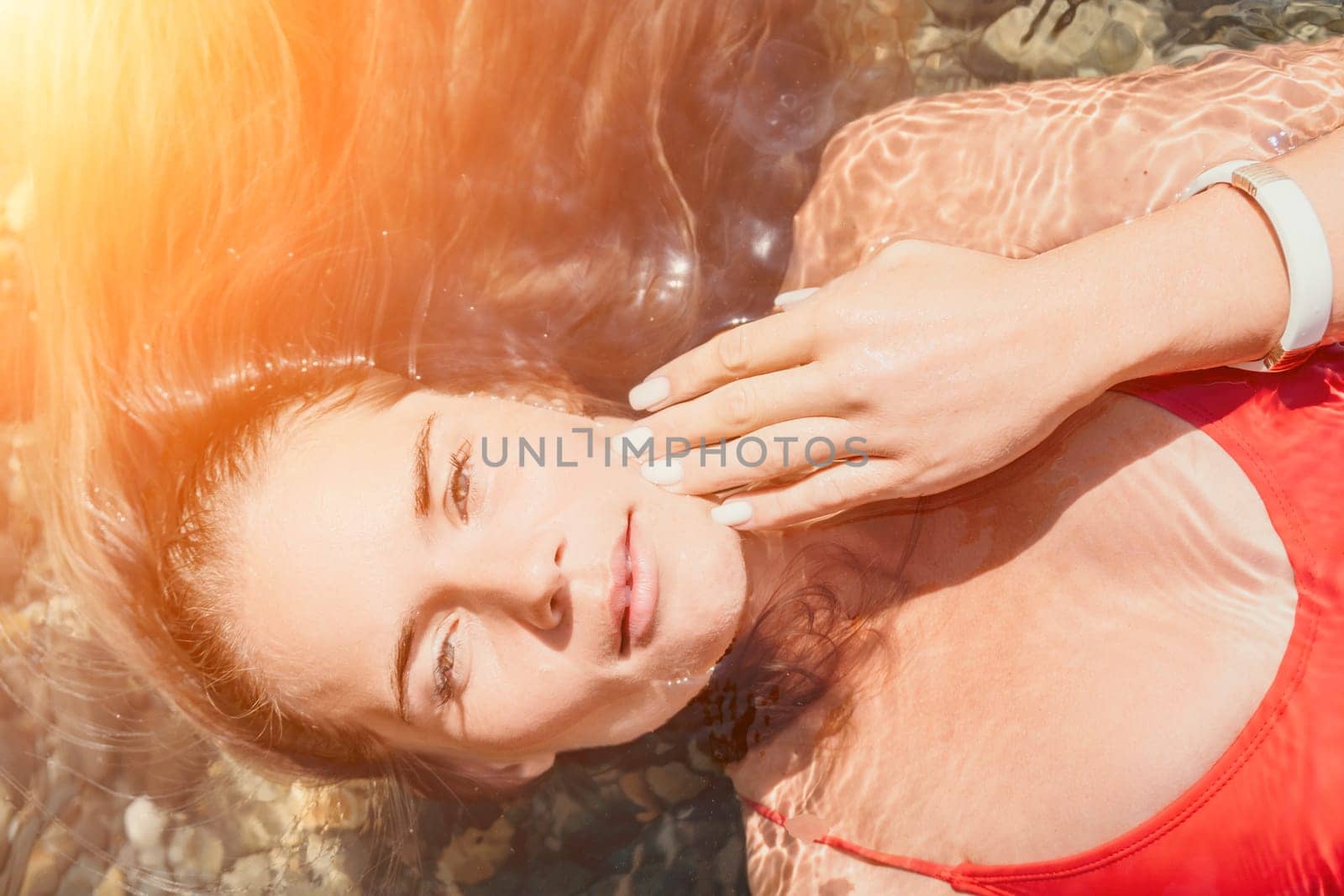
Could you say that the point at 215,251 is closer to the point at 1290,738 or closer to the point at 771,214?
the point at 771,214

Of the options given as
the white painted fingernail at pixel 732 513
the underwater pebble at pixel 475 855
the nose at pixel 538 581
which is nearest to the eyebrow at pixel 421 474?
the nose at pixel 538 581

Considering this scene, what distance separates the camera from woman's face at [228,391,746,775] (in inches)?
59.7

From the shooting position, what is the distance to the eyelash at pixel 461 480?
1.56m

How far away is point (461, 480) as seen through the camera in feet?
5.18

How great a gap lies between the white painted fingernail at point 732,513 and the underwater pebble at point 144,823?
1714mm

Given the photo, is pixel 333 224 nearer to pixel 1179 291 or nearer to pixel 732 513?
pixel 732 513

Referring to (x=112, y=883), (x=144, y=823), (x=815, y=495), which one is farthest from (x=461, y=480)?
(x=112, y=883)

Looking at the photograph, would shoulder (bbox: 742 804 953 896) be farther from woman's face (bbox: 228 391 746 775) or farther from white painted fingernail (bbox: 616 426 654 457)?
white painted fingernail (bbox: 616 426 654 457)

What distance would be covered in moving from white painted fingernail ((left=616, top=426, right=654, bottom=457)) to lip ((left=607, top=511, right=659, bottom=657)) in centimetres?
12

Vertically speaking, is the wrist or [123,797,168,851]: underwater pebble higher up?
the wrist

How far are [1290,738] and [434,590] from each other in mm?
1395

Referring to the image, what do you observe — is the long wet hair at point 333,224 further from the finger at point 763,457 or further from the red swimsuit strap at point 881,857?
the finger at point 763,457

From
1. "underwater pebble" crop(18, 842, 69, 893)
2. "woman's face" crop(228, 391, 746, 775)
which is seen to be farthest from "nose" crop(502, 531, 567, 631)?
"underwater pebble" crop(18, 842, 69, 893)

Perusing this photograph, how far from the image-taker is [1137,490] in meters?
1.64
